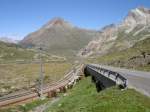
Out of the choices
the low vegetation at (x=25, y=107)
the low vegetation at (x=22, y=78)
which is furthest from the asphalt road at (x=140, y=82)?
the low vegetation at (x=22, y=78)

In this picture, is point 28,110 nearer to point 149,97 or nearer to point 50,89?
point 50,89

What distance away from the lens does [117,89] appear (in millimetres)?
32562

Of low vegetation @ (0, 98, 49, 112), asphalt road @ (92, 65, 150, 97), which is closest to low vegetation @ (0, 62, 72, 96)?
low vegetation @ (0, 98, 49, 112)

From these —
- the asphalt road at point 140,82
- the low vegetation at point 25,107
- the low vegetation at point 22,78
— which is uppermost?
the asphalt road at point 140,82

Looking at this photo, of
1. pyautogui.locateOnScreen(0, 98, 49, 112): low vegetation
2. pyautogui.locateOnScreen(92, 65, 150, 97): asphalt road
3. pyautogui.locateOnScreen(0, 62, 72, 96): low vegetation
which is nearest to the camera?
pyautogui.locateOnScreen(92, 65, 150, 97): asphalt road

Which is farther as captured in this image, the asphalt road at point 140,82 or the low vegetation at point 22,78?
the low vegetation at point 22,78

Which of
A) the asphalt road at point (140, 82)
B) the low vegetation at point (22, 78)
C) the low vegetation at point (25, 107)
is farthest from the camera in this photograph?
the low vegetation at point (22, 78)

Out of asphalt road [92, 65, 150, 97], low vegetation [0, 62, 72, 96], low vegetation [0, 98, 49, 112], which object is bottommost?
low vegetation [0, 98, 49, 112]

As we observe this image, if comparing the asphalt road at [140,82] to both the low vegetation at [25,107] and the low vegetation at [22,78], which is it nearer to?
the low vegetation at [25,107]

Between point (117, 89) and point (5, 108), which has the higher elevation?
point (117, 89)

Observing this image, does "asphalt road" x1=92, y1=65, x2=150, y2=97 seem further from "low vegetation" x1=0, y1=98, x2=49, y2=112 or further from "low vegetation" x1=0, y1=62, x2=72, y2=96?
"low vegetation" x1=0, y1=62, x2=72, y2=96

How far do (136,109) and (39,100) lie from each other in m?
34.0

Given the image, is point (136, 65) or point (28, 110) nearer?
point (28, 110)

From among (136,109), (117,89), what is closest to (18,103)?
(117,89)
